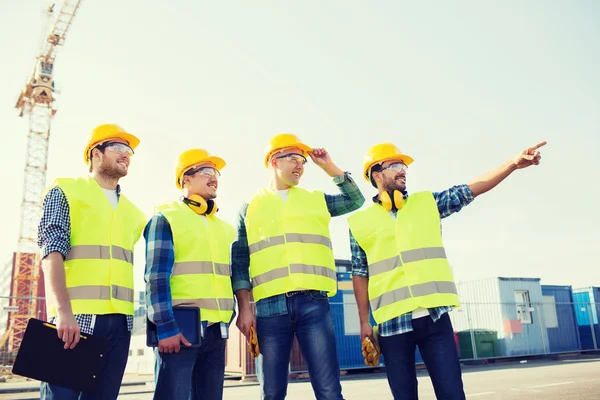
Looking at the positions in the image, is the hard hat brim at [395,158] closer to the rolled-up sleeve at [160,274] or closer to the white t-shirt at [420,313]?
the white t-shirt at [420,313]

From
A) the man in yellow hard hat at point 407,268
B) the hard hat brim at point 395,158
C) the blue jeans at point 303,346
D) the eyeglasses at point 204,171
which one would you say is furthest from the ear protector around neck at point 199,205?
the hard hat brim at point 395,158

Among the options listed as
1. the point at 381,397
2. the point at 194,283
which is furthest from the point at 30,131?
the point at 194,283

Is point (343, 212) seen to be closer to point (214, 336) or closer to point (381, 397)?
point (214, 336)

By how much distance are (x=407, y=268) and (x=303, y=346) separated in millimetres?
902

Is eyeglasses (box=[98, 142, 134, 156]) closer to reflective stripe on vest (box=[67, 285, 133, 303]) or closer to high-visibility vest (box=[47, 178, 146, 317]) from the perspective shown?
high-visibility vest (box=[47, 178, 146, 317])

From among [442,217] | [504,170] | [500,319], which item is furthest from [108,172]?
[500,319]

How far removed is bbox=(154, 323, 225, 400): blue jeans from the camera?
322 cm

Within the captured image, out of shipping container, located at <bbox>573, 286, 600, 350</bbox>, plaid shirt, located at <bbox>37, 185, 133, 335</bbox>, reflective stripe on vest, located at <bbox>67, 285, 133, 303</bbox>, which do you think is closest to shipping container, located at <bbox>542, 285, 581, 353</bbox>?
shipping container, located at <bbox>573, 286, 600, 350</bbox>

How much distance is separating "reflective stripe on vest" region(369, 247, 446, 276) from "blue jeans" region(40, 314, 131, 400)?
70.6 inches

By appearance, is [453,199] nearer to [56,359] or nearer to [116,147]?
[116,147]

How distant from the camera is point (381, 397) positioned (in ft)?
28.6

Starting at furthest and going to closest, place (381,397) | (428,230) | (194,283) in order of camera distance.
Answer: (381,397) → (428,230) → (194,283)

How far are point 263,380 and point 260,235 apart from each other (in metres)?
1.01

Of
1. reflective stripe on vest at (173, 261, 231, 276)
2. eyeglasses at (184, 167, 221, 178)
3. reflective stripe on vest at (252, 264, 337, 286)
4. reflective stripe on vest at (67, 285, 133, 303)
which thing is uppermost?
eyeglasses at (184, 167, 221, 178)
